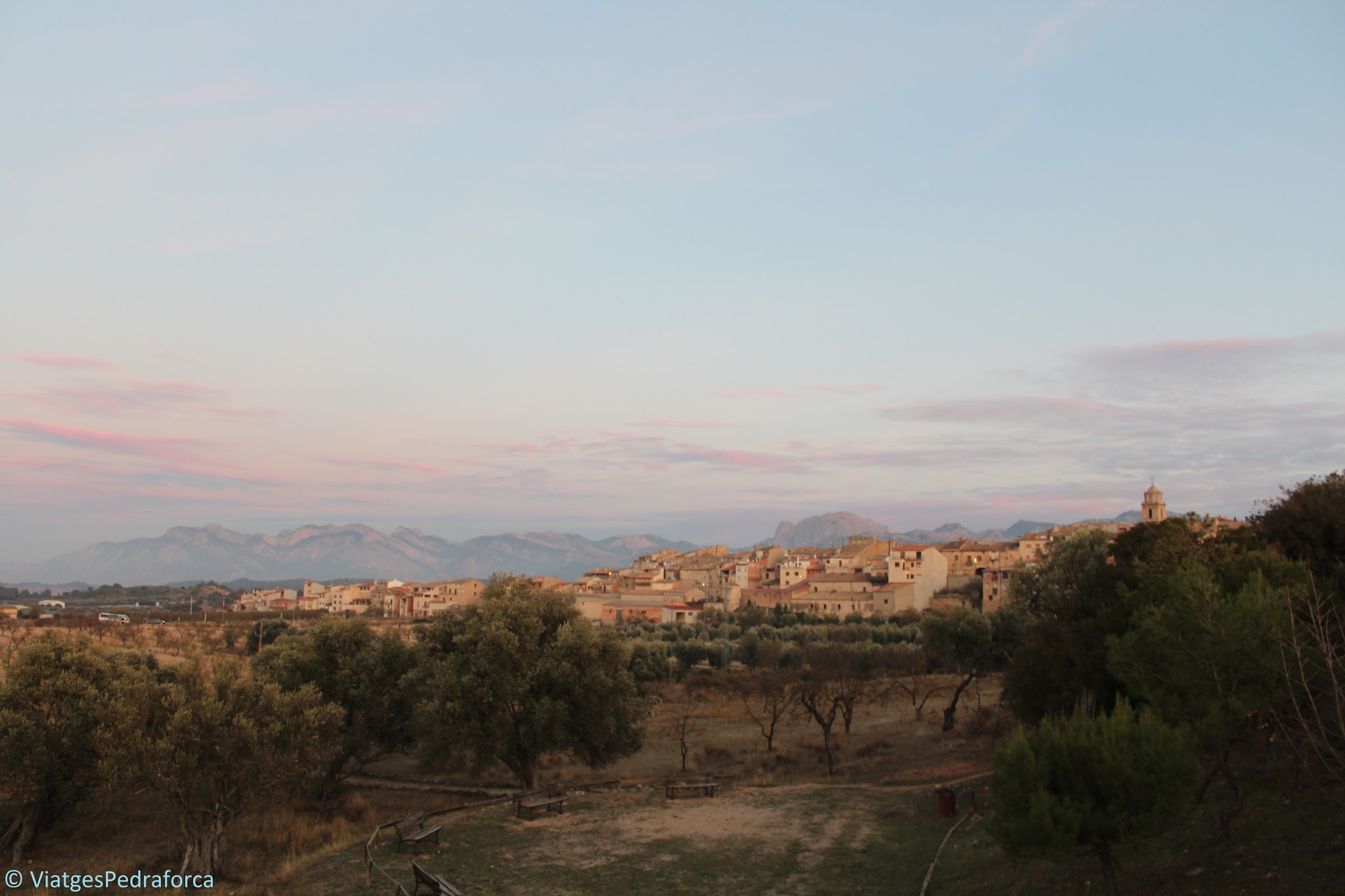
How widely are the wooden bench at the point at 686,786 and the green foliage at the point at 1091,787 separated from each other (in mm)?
13347

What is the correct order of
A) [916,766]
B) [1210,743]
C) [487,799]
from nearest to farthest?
[1210,743] < [487,799] < [916,766]

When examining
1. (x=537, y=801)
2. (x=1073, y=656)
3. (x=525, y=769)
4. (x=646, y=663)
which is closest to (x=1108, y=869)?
(x=1073, y=656)

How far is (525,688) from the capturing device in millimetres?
25203

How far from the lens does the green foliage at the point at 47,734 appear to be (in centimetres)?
2059

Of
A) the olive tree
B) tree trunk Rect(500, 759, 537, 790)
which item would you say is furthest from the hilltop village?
tree trunk Rect(500, 759, 537, 790)

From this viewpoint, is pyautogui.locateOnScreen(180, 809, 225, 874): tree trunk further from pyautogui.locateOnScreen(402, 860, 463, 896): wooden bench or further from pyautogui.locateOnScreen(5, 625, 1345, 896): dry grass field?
pyautogui.locateOnScreen(402, 860, 463, 896): wooden bench

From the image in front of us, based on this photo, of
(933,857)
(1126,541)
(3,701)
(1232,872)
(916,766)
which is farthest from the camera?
(1126,541)

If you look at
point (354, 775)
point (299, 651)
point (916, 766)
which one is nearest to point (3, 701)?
point (299, 651)

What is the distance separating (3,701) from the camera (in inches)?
853

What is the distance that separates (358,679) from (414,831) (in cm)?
1072

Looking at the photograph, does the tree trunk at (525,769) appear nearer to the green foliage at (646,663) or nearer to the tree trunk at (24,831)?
the tree trunk at (24,831)

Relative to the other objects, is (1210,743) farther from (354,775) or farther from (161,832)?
(354,775)

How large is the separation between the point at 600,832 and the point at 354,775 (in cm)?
1539

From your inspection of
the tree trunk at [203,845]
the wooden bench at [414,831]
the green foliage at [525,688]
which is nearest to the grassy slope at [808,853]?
the wooden bench at [414,831]
